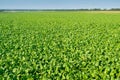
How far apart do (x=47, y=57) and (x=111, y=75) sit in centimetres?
275

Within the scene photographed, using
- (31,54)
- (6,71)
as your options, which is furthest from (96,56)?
(6,71)

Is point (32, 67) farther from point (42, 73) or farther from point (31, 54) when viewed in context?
point (31, 54)

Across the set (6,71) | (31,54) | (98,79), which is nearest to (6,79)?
(6,71)

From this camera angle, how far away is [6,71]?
23.6 ft

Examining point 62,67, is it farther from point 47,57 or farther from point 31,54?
point 31,54

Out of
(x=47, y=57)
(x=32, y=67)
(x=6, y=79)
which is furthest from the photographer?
(x=47, y=57)

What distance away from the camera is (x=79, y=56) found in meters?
9.32

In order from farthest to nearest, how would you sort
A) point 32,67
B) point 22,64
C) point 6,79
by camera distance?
point 22,64, point 32,67, point 6,79

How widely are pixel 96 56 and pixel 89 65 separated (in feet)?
4.26

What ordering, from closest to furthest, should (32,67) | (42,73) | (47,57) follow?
(42,73) < (32,67) < (47,57)

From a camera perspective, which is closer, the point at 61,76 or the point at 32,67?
the point at 61,76

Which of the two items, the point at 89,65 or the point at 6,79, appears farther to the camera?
the point at 89,65

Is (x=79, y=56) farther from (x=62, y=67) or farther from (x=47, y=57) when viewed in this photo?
(x=62, y=67)

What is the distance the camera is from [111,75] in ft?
22.2
